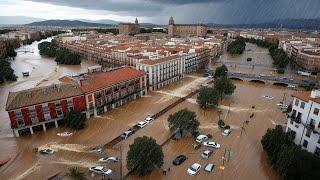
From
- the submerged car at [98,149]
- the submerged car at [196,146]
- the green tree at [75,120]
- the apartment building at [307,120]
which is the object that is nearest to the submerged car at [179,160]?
the submerged car at [196,146]

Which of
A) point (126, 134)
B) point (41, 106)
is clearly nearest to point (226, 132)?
point (126, 134)

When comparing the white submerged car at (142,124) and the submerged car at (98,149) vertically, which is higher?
the white submerged car at (142,124)

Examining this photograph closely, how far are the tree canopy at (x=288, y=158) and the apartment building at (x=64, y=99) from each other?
3159 cm

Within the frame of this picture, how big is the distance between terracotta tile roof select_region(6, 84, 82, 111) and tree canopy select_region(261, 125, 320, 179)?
109 feet

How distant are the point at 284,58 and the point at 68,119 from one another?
84439 millimetres

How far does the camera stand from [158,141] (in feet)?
134

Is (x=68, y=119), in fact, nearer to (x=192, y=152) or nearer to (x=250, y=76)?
(x=192, y=152)

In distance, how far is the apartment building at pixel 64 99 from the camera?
42.4m

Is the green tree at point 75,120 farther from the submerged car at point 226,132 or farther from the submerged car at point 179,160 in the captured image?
the submerged car at point 226,132

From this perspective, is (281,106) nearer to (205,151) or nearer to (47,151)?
(205,151)

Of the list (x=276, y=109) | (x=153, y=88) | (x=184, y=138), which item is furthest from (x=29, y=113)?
(x=276, y=109)

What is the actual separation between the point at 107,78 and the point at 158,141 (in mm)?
20915

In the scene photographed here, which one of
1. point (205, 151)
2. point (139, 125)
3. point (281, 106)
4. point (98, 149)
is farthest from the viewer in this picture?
point (281, 106)

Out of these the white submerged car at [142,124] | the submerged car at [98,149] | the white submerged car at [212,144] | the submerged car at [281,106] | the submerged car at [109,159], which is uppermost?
the submerged car at [281,106]
